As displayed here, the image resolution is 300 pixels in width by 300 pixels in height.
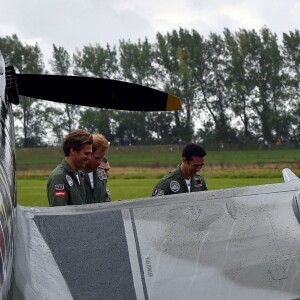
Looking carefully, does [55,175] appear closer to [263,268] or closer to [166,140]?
[263,268]

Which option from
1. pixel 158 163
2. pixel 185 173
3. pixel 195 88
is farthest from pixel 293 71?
pixel 185 173

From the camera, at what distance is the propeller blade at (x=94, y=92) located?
18.9ft

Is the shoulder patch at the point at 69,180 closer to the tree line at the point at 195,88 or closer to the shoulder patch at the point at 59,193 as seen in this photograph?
the shoulder patch at the point at 59,193

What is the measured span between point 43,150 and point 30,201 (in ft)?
96.1

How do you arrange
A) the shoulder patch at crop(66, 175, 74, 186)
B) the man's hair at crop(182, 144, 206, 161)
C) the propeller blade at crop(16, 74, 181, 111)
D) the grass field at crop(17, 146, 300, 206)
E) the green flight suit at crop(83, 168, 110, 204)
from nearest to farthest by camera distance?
the shoulder patch at crop(66, 175, 74, 186) → the propeller blade at crop(16, 74, 181, 111) → the green flight suit at crop(83, 168, 110, 204) → the man's hair at crop(182, 144, 206, 161) → the grass field at crop(17, 146, 300, 206)

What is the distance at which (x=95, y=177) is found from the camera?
19.8 feet

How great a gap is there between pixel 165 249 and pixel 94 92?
8.90 ft

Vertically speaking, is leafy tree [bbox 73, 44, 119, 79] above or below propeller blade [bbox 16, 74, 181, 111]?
above

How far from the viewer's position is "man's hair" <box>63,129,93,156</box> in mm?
5453

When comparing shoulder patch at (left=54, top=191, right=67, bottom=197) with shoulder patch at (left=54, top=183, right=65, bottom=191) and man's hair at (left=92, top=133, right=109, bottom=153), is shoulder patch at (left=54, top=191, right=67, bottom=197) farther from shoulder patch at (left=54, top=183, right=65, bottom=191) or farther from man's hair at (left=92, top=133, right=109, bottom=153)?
man's hair at (left=92, top=133, right=109, bottom=153)

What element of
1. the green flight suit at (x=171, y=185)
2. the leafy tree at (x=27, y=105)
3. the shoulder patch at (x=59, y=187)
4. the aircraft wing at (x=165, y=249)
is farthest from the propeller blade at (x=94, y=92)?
the leafy tree at (x=27, y=105)

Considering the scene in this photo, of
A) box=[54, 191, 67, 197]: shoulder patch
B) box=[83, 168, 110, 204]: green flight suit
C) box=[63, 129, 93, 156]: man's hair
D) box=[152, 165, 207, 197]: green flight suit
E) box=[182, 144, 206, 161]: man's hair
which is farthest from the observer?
box=[182, 144, 206, 161]: man's hair

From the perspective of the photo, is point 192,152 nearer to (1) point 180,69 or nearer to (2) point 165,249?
(2) point 165,249

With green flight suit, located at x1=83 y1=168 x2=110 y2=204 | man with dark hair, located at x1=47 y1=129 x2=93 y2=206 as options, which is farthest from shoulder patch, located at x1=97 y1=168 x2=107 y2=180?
man with dark hair, located at x1=47 y1=129 x2=93 y2=206
